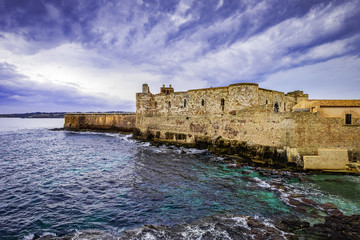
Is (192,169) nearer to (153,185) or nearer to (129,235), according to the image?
(153,185)

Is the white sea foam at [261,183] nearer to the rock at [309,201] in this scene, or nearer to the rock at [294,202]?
the rock at [294,202]

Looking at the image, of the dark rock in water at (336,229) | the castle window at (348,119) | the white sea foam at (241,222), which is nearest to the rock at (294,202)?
the dark rock in water at (336,229)

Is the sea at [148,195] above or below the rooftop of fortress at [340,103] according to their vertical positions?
below

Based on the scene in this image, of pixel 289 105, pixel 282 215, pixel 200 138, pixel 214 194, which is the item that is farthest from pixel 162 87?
pixel 282 215

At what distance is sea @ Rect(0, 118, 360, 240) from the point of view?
21.8ft

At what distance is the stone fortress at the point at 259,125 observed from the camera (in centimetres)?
1204

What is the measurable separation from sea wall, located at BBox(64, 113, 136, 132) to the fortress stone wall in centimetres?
989

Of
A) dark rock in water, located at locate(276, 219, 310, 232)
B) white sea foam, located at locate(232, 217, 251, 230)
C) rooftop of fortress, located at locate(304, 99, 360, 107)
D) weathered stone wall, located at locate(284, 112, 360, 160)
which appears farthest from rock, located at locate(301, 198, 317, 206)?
rooftop of fortress, located at locate(304, 99, 360, 107)

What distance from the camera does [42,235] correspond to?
5.91 m

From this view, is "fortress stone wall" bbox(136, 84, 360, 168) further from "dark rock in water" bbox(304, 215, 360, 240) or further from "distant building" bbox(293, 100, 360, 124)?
"dark rock in water" bbox(304, 215, 360, 240)

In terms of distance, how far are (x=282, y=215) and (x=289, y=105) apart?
24781 millimetres

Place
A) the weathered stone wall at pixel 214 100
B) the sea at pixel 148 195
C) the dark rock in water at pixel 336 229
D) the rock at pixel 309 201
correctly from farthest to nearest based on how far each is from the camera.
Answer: the weathered stone wall at pixel 214 100
the rock at pixel 309 201
the sea at pixel 148 195
the dark rock in water at pixel 336 229

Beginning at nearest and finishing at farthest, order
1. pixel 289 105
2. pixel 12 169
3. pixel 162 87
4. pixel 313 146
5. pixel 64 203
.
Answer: pixel 64 203 < pixel 313 146 < pixel 12 169 < pixel 289 105 < pixel 162 87

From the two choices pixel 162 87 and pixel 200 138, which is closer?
pixel 200 138
